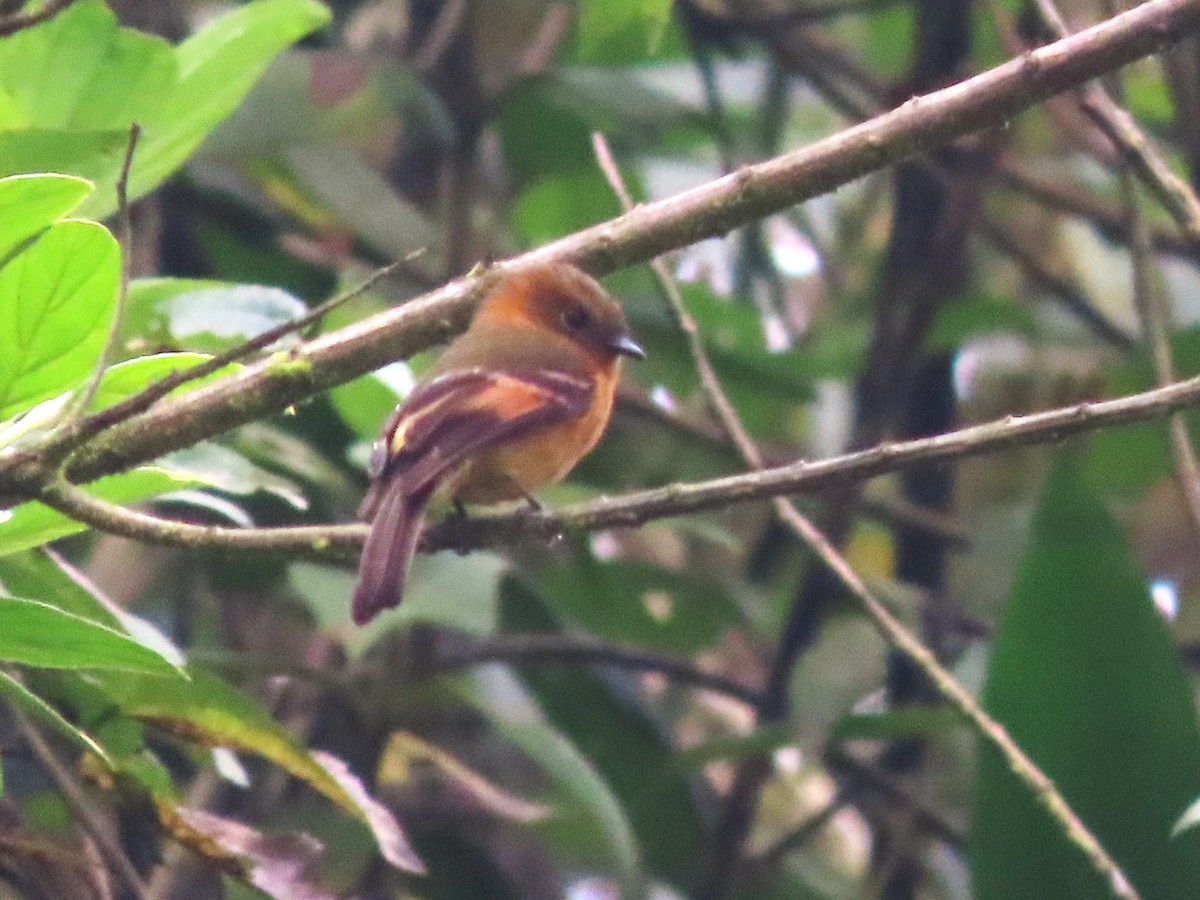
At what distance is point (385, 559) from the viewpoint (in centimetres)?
219

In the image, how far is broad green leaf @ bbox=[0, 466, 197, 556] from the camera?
1.83 metres

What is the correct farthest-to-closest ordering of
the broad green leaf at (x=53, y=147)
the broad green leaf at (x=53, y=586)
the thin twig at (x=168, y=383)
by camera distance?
the broad green leaf at (x=53, y=586) < the broad green leaf at (x=53, y=147) < the thin twig at (x=168, y=383)

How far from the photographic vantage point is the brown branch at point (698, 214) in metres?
1.72

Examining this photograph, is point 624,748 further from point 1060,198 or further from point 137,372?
point 137,372

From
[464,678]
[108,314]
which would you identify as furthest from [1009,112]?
[464,678]

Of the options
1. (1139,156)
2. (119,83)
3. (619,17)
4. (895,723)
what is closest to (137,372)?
(119,83)

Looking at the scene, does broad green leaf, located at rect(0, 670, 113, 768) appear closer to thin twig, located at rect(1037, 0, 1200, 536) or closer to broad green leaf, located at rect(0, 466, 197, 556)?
broad green leaf, located at rect(0, 466, 197, 556)

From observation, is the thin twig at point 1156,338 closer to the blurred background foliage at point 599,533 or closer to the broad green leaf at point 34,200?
the blurred background foliage at point 599,533

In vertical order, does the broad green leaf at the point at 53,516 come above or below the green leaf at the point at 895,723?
above

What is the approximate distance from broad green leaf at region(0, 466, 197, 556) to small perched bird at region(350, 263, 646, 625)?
0.96 ft

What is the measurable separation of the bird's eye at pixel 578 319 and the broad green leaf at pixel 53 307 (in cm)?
153

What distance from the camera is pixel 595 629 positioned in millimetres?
3756

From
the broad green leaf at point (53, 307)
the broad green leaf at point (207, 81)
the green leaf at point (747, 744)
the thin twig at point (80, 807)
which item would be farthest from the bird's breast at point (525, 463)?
the broad green leaf at point (53, 307)

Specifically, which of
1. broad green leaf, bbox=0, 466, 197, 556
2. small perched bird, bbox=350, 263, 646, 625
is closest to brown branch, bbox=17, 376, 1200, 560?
broad green leaf, bbox=0, 466, 197, 556
